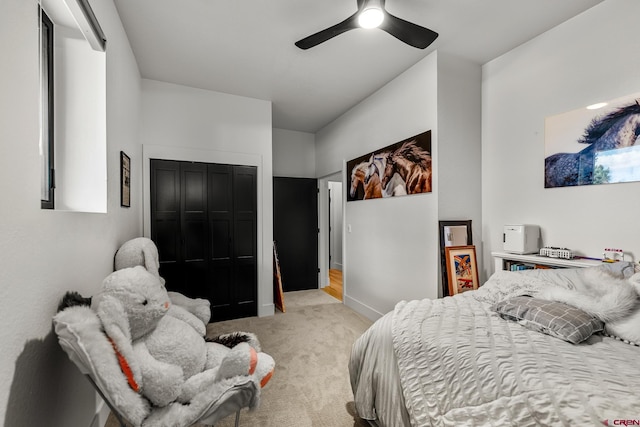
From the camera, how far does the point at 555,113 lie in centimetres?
227

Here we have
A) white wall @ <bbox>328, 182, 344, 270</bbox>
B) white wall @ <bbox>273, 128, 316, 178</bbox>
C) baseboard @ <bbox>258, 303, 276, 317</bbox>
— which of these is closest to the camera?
baseboard @ <bbox>258, 303, 276, 317</bbox>

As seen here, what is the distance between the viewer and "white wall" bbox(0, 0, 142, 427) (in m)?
0.84

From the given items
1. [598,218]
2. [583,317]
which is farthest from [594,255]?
[583,317]

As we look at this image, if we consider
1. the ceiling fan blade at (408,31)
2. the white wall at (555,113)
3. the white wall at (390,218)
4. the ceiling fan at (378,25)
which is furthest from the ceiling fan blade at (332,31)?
the white wall at (555,113)

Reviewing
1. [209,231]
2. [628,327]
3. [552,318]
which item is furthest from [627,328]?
[209,231]

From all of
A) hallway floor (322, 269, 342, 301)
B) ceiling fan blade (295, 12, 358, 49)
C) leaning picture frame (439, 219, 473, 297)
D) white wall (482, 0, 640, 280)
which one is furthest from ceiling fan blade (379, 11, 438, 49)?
hallway floor (322, 269, 342, 301)

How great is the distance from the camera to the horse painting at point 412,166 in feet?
8.93

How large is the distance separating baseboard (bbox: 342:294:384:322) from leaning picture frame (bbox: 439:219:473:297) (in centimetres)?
102

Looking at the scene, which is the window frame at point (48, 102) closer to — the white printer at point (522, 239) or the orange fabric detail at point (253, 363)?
the orange fabric detail at point (253, 363)

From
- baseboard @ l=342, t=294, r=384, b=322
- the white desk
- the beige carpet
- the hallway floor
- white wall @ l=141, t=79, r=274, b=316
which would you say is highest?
white wall @ l=141, t=79, r=274, b=316

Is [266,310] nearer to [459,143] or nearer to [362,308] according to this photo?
[362,308]

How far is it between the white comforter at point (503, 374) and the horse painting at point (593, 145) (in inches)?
51.3

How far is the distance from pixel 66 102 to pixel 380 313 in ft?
10.9

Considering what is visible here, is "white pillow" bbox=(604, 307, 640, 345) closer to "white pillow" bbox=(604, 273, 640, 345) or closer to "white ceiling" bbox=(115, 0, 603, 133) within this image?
"white pillow" bbox=(604, 273, 640, 345)
